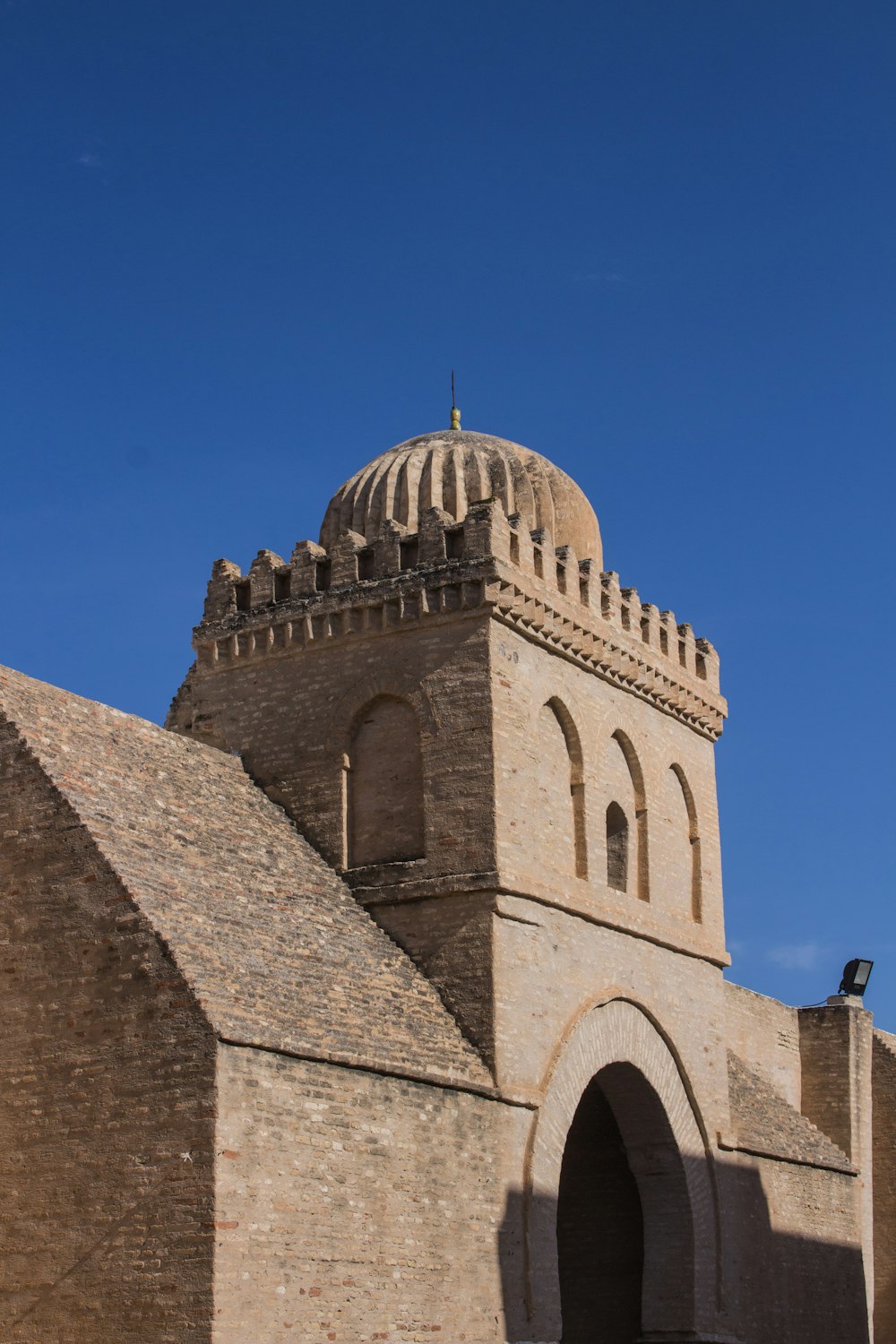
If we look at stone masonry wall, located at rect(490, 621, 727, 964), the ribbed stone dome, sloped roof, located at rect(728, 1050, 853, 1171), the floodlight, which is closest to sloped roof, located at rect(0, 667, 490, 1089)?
stone masonry wall, located at rect(490, 621, 727, 964)

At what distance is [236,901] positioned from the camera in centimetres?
1819

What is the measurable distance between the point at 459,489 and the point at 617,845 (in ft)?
15.8

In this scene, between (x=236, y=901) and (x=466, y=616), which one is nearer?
(x=236, y=901)

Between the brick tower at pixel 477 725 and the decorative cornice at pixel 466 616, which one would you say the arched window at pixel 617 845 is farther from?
the decorative cornice at pixel 466 616

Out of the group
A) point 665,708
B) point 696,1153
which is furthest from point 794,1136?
point 665,708

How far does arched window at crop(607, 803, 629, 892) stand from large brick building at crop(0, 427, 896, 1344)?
0.04 m

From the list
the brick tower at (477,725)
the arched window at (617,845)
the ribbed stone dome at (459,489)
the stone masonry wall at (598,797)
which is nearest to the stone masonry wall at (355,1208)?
the brick tower at (477,725)

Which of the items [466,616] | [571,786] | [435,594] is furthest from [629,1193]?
[435,594]

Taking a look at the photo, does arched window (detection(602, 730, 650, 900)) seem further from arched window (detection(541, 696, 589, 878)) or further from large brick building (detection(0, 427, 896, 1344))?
arched window (detection(541, 696, 589, 878))

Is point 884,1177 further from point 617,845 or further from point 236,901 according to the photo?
point 236,901

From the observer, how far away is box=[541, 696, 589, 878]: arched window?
2191cm

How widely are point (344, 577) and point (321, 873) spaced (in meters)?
3.66

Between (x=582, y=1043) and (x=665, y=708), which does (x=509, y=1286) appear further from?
(x=665, y=708)

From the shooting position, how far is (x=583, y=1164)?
23938mm
